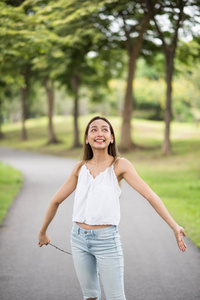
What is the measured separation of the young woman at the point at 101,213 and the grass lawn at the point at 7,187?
18.2 ft

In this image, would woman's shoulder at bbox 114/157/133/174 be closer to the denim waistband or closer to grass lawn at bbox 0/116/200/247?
the denim waistband

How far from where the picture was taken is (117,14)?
23.5 meters

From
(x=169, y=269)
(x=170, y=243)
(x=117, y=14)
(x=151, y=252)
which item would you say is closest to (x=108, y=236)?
(x=169, y=269)

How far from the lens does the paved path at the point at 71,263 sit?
4.70 metres

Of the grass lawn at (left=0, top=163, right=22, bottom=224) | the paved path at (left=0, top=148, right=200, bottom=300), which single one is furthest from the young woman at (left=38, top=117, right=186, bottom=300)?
the grass lawn at (left=0, top=163, right=22, bottom=224)

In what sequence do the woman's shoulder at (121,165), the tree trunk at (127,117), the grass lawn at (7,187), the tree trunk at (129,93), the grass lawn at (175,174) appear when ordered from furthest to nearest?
the tree trunk at (127,117)
the tree trunk at (129,93)
the grass lawn at (7,187)
the grass lawn at (175,174)
the woman's shoulder at (121,165)

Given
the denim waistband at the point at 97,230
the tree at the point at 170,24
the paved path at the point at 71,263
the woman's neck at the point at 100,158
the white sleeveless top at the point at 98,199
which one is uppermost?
the tree at the point at 170,24

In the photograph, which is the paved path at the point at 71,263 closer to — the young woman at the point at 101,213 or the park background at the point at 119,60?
the park background at the point at 119,60

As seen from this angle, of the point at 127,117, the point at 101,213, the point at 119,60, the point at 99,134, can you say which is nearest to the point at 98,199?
the point at 101,213

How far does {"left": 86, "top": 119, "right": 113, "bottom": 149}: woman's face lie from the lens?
334cm

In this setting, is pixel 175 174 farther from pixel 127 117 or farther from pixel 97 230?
pixel 97 230

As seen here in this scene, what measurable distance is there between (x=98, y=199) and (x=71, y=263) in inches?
115

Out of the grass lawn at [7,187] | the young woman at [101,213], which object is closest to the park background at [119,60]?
the grass lawn at [7,187]

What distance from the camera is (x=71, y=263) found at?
5.83 m
